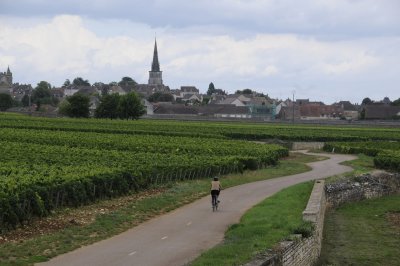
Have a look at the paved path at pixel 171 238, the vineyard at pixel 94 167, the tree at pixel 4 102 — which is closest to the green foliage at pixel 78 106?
the tree at pixel 4 102

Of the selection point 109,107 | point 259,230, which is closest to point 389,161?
point 259,230

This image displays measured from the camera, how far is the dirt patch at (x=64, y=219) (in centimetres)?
2100

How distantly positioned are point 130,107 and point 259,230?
397 ft

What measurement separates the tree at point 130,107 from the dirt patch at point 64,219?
11202 centimetres

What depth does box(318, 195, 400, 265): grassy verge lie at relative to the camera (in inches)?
957

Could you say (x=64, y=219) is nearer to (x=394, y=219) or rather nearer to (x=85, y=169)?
(x=85, y=169)

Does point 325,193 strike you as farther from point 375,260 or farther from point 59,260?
point 59,260

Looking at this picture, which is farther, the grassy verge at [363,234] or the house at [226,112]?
the house at [226,112]

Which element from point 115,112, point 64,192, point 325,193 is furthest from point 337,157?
point 115,112

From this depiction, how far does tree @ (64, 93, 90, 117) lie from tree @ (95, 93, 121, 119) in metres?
4.18

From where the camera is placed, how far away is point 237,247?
61.5ft

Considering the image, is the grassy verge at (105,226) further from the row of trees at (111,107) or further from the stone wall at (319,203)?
the row of trees at (111,107)

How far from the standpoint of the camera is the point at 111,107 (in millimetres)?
146250

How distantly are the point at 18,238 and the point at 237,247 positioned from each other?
654 centimetres
